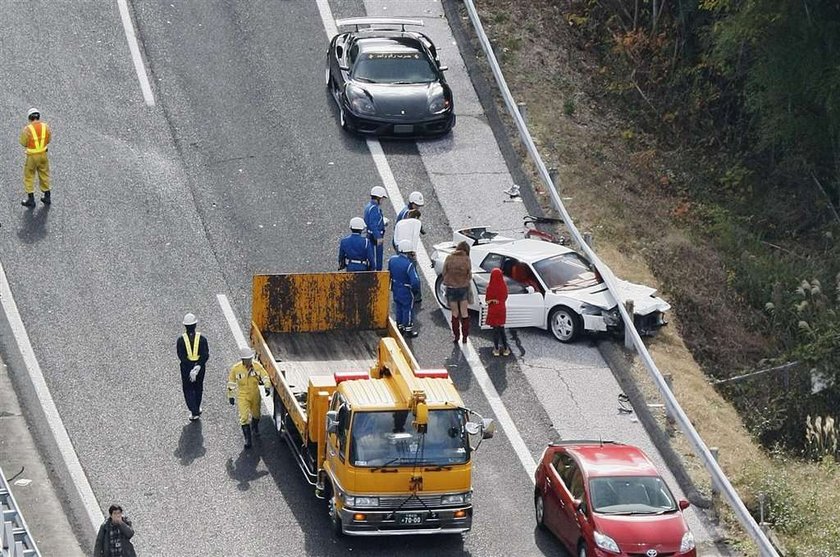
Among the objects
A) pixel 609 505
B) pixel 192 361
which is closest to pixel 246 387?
pixel 192 361

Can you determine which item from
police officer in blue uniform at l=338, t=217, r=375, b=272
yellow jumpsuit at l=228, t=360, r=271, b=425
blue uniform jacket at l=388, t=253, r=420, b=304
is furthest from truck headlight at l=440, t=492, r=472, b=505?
police officer in blue uniform at l=338, t=217, r=375, b=272

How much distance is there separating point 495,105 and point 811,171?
6144 millimetres

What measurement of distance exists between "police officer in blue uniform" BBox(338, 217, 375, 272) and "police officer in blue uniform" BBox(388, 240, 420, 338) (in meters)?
0.55

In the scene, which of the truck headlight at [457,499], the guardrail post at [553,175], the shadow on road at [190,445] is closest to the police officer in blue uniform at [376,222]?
the guardrail post at [553,175]

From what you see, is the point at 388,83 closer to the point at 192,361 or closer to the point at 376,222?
the point at 376,222

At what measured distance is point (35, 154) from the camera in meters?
25.5

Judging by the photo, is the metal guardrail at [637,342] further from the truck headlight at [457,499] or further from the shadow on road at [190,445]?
the shadow on road at [190,445]

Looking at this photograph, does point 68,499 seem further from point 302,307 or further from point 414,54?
point 414,54

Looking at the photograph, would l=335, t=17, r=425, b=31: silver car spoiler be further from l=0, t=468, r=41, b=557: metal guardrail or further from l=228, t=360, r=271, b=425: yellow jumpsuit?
l=0, t=468, r=41, b=557: metal guardrail

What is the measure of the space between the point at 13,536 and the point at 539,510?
664 centimetres

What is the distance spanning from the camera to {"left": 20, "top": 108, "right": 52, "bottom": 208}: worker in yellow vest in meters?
25.6

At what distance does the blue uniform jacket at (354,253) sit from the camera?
2372cm

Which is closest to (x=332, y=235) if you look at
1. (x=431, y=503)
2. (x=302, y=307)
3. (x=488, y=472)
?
(x=302, y=307)

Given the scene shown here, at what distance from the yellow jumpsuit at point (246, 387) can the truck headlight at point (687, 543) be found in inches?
232
